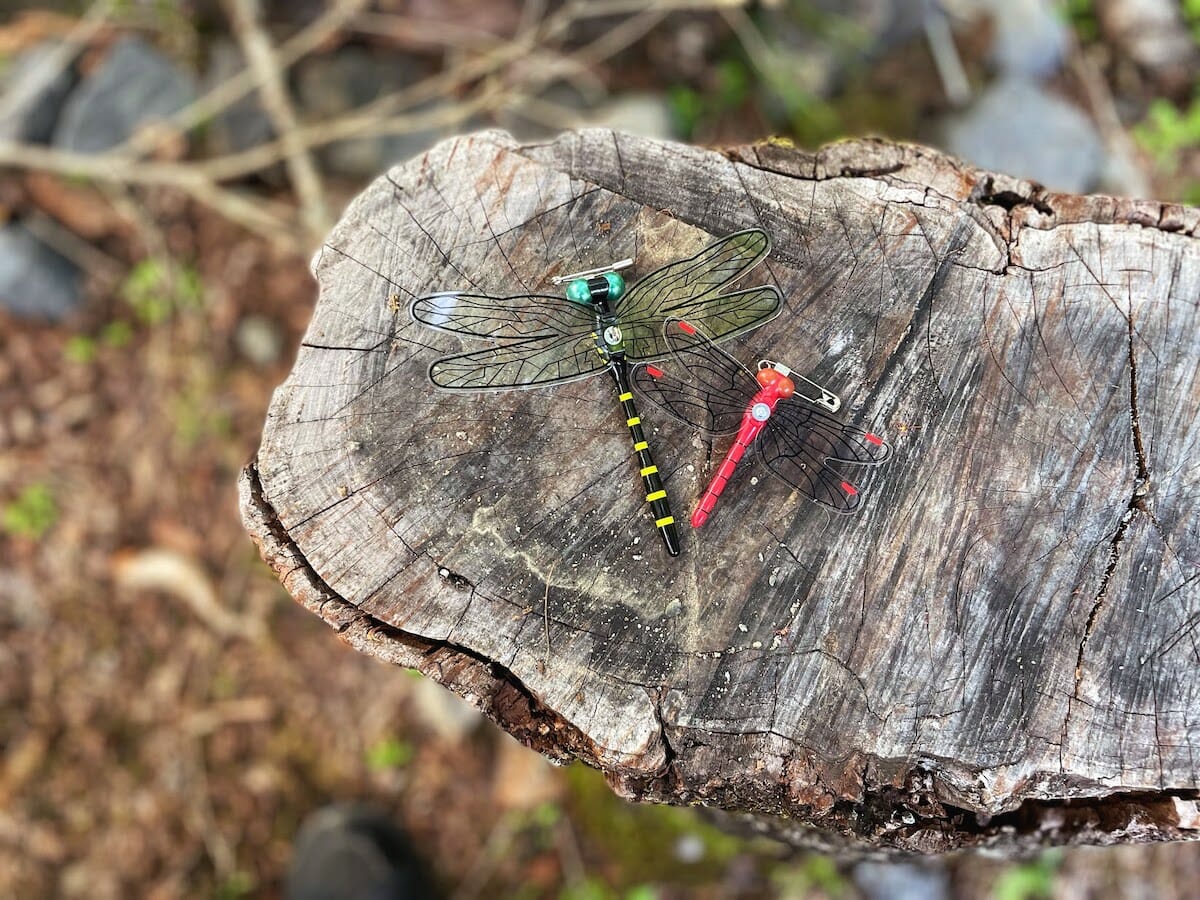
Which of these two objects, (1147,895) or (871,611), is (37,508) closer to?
(871,611)

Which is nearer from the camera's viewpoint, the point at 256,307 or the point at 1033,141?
the point at 1033,141

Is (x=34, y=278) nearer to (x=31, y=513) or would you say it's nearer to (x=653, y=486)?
(x=31, y=513)

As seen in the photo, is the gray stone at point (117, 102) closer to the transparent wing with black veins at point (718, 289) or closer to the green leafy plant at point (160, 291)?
the green leafy plant at point (160, 291)

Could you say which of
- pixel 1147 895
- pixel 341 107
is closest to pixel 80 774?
pixel 341 107

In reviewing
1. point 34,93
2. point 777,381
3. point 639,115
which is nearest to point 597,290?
point 777,381

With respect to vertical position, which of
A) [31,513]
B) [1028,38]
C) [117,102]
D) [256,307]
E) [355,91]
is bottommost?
[31,513]

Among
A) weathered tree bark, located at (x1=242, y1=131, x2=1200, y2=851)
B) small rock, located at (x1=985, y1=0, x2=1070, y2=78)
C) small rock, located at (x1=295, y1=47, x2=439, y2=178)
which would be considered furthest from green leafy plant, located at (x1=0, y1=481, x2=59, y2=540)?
small rock, located at (x1=985, y1=0, x2=1070, y2=78)

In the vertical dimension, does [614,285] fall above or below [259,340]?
below
